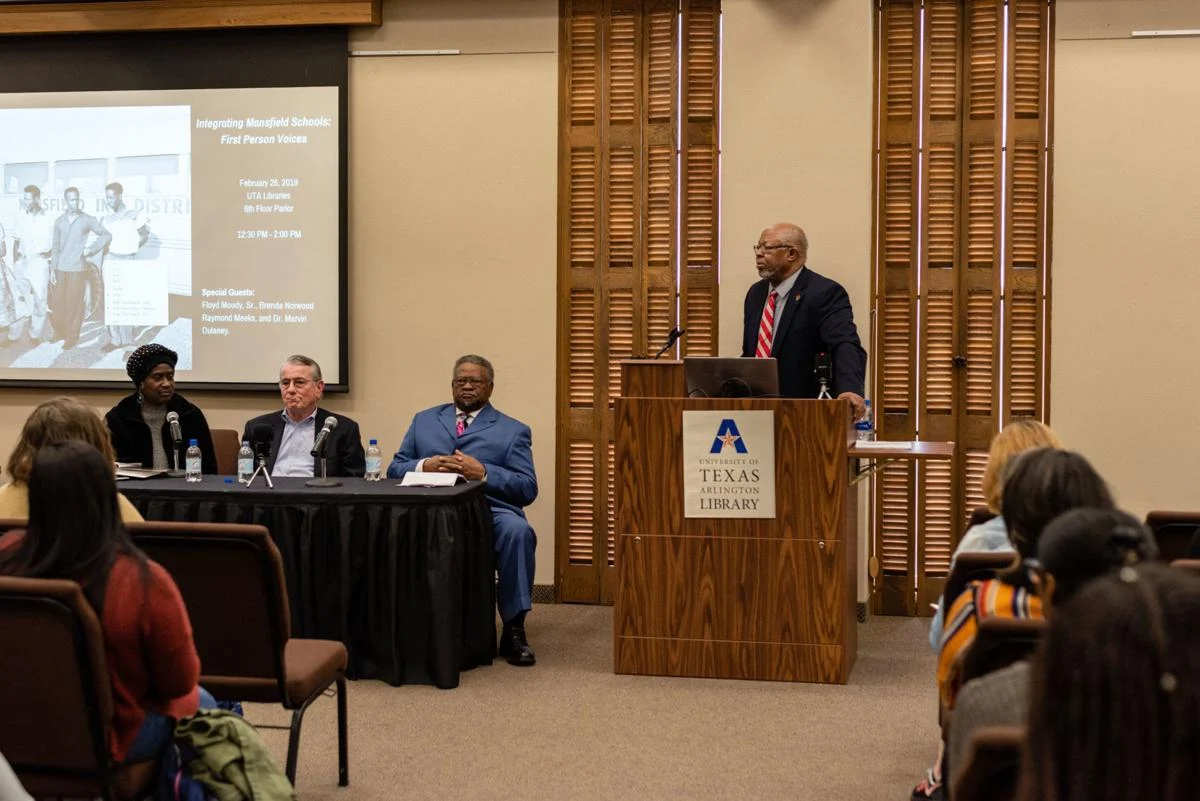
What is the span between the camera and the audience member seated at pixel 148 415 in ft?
19.7

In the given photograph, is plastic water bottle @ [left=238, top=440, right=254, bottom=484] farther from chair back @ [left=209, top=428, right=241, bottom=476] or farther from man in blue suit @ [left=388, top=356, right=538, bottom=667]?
chair back @ [left=209, top=428, right=241, bottom=476]

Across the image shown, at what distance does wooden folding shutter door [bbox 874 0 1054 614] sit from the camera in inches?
261

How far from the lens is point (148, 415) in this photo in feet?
19.7

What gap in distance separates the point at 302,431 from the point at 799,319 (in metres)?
2.34

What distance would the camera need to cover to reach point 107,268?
7.34 metres

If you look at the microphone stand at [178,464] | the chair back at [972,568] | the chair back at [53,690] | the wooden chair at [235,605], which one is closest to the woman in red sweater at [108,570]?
the chair back at [53,690]

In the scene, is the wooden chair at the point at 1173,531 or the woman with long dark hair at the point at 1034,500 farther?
the wooden chair at the point at 1173,531

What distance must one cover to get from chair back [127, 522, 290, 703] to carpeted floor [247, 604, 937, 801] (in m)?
0.53

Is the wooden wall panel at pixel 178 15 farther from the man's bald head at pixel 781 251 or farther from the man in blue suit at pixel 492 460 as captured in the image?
the man's bald head at pixel 781 251

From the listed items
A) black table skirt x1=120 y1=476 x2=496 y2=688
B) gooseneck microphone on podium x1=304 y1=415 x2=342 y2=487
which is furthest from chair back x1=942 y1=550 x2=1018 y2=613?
gooseneck microphone on podium x1=304 y1=415 x2=342 y2=487

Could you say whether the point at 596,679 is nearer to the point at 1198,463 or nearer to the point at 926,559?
the point at 926,559

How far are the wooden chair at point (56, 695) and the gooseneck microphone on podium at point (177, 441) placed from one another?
9.24 feet

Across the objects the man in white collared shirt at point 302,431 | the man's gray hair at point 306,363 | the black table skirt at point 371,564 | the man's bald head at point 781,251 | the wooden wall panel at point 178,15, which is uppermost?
the wooden wall panel at point 178,15

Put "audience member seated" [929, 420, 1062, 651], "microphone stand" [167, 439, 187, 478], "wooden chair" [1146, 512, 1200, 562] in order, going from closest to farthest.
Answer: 1. "audience member seated" [929, 420, 1062, 651]
2. "wooden chair" [1146, 512, 1200, 562]
3. "microphone stand" [167, 439, 187, 478]
